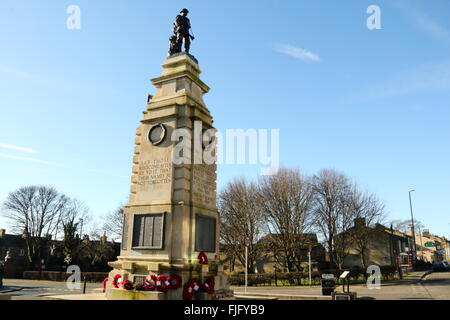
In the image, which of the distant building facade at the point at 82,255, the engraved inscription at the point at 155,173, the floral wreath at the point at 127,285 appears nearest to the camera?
the floral wreath at the point at 127,285

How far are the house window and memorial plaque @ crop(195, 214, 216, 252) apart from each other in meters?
1.43

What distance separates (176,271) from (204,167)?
15.4ft

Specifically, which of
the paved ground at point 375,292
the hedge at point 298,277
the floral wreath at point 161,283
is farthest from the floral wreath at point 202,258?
the hedge at point 298,277

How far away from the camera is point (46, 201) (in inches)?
2151

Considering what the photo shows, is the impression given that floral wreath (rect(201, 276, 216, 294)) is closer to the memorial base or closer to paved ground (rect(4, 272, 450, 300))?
the memorial base

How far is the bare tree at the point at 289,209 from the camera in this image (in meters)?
37.0

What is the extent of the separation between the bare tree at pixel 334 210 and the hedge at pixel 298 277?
5907 mm

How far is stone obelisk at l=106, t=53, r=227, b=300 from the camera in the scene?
1234 cm

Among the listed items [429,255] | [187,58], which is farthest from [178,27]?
[429,255]

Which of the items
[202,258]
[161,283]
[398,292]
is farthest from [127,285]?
[398,292]

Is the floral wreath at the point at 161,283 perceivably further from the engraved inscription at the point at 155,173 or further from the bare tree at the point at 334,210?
the bare tree at the point at 334,210

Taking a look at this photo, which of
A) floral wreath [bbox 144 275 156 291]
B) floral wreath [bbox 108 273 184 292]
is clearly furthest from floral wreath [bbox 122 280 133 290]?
floral wreath [bbox 144 275 156 291]

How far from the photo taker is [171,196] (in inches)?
511
